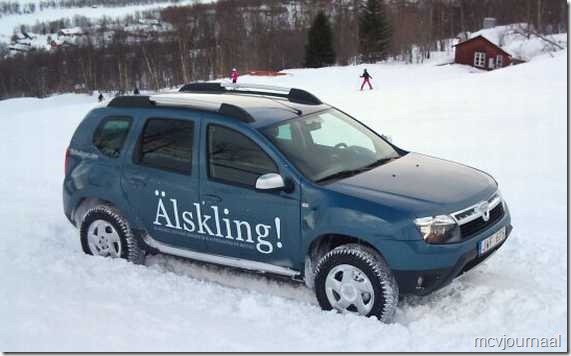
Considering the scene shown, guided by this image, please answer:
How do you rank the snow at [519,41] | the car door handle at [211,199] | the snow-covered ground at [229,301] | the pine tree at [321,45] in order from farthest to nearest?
the pine tree at [321,45] → the snow at [519,41] → the car door handle at [211,199] → the snow-covered ground at [229,301]

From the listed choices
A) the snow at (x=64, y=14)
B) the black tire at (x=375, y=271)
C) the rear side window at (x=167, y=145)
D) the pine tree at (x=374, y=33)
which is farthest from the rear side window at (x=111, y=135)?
the snow at (x=64, y=14)

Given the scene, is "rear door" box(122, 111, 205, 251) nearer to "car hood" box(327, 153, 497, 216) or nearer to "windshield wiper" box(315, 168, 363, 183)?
"windshield wiper" box(315, 168, 363, 183)

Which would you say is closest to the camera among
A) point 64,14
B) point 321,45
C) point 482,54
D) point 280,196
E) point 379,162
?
point 280,196

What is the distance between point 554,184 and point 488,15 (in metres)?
71.3

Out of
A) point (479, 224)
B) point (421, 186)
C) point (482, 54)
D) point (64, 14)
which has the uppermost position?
point (64, 14)

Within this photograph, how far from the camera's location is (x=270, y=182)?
496 centimetres

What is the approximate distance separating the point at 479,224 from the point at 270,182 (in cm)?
162

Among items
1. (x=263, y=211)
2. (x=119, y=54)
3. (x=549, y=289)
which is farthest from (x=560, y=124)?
(x=119, y=54)

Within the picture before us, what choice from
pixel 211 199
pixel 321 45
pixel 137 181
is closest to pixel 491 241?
pixel 211 199

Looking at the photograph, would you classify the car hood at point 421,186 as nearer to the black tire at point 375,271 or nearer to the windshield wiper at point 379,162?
the windshield wiper at point 379,162

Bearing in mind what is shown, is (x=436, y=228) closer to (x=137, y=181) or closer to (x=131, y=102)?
(x=137, y=181)

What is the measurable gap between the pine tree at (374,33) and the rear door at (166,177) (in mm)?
62968

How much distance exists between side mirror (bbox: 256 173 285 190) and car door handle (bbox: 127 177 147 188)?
4.39 feet

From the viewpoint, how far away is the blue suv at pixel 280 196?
4672 mm
